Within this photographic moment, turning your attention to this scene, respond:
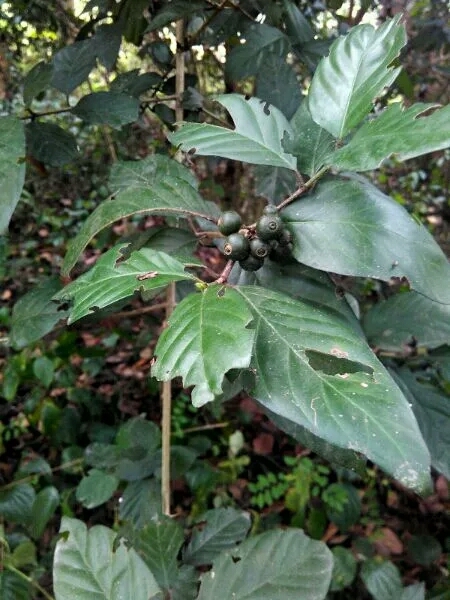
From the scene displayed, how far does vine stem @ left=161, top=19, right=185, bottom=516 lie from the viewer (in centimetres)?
104

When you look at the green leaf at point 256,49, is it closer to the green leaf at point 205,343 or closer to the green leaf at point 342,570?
the green leaf at point 205,343

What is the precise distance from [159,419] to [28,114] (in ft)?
4.13

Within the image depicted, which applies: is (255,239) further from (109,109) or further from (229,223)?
(109,109)

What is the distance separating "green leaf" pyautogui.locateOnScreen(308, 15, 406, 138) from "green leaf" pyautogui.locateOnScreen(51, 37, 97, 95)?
558 mm

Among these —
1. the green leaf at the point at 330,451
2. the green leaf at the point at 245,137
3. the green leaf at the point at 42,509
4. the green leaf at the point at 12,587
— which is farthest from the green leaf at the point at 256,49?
the green leaf at the point at 12,587

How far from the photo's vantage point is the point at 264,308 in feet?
1.88

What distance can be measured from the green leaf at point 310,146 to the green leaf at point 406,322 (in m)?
0.34

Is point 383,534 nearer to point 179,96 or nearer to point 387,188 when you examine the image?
point 179,96

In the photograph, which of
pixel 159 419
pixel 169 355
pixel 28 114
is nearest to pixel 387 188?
pixel 159 419

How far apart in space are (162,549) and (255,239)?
0.53m

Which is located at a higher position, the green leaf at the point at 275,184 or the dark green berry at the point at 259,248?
the dark green berry at the point at 259,248

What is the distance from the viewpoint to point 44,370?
1.48 metres

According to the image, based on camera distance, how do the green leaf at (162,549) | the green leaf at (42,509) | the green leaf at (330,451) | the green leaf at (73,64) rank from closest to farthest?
the green leaf at (330,451)
the green leaf at (162,549)
the green leaf at (73,64)
the green leaf at (42,509)

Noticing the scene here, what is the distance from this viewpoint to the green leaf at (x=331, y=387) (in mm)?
464
